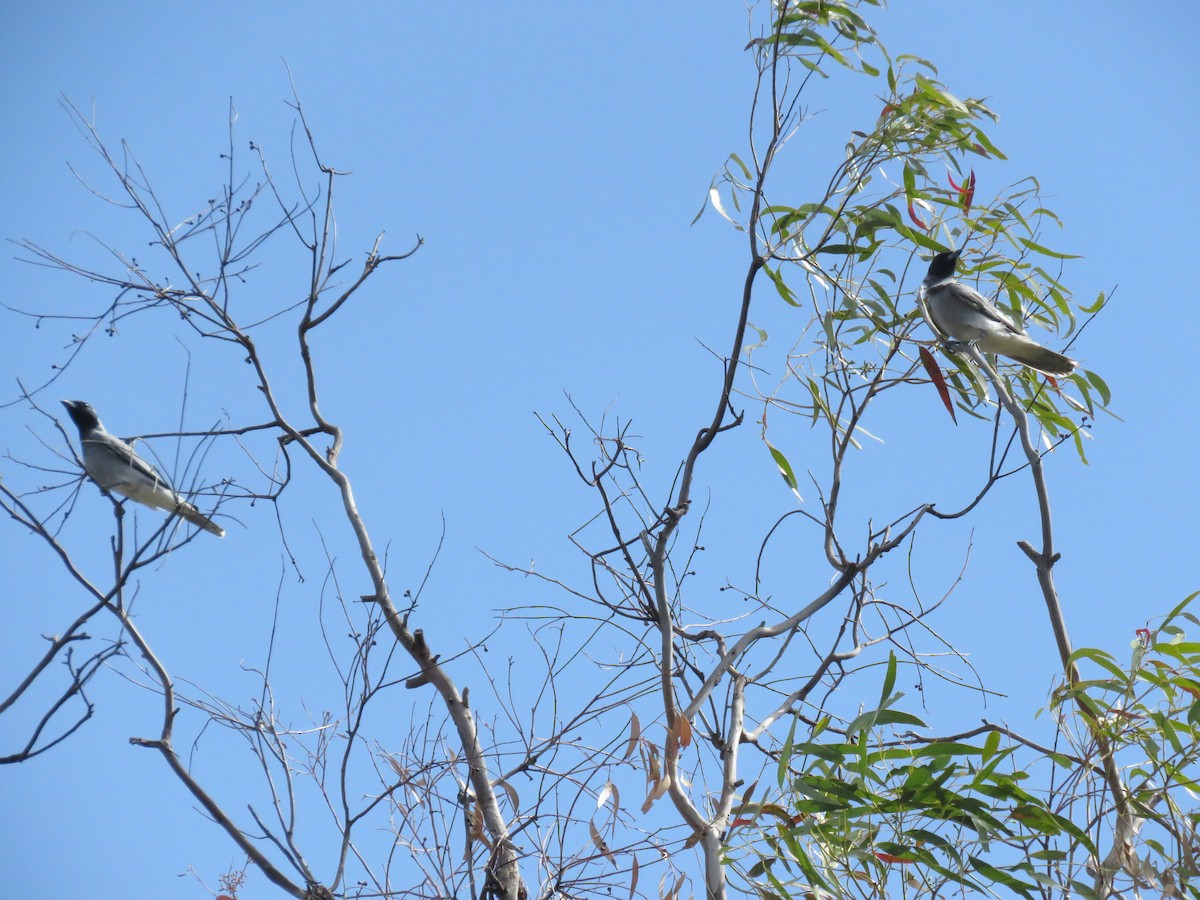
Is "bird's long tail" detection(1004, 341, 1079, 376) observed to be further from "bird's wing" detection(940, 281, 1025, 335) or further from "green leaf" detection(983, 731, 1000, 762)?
"green leaf" detection(983, 731, 1000, 762)

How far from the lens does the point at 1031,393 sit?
12.4ft

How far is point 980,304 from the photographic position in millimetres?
3906

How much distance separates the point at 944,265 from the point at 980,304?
231 mm

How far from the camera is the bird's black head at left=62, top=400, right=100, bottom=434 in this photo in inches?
227

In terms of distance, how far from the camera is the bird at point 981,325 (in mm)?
3814

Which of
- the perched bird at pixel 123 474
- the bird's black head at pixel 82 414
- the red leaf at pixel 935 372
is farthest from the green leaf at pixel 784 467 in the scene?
the bird's black head at pixel 82 414

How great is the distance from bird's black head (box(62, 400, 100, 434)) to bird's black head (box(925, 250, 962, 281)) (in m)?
4.24

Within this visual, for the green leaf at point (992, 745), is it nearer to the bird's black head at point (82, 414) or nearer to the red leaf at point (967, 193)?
the red leaf at point (967, 193)

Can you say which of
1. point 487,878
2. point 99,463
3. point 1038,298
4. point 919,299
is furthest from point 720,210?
point 99,463

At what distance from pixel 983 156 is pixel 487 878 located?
2.58m

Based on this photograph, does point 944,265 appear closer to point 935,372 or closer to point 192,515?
point 935,372

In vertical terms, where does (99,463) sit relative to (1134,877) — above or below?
above

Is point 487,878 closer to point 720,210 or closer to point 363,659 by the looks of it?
point 363,659

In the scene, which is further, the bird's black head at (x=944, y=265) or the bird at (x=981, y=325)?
the bird at (x=981, y=325)
